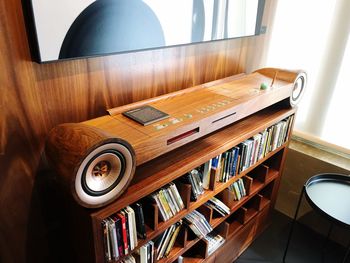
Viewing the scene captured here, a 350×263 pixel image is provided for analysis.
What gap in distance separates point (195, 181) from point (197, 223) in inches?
8.7

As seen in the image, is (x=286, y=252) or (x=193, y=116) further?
(x=286, y=252)

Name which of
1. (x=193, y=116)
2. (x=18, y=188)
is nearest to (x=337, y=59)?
(x=193, y=116)

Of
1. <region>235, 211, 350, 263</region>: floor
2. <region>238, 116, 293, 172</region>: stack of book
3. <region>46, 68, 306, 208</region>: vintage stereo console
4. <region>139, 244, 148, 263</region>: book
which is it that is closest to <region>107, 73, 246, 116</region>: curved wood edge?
<region>46, 68, 306, 208</region>: vintage stereo console

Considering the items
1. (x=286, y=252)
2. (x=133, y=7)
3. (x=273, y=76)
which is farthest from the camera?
(x=286, y=252)

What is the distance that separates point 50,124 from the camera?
3.40 ft

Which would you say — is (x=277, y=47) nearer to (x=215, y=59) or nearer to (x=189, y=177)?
(x=215, y=59)

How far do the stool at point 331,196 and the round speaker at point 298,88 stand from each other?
1.46ft

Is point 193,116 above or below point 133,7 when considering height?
below

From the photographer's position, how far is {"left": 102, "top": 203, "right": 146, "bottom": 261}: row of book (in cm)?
98

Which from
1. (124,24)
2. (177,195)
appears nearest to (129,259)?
(177,195)

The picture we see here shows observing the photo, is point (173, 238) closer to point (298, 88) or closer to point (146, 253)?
point (146, 253)

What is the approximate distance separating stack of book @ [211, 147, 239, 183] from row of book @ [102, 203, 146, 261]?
45cm

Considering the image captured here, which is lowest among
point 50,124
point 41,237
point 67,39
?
point 41,237

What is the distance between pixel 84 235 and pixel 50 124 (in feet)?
1.31
